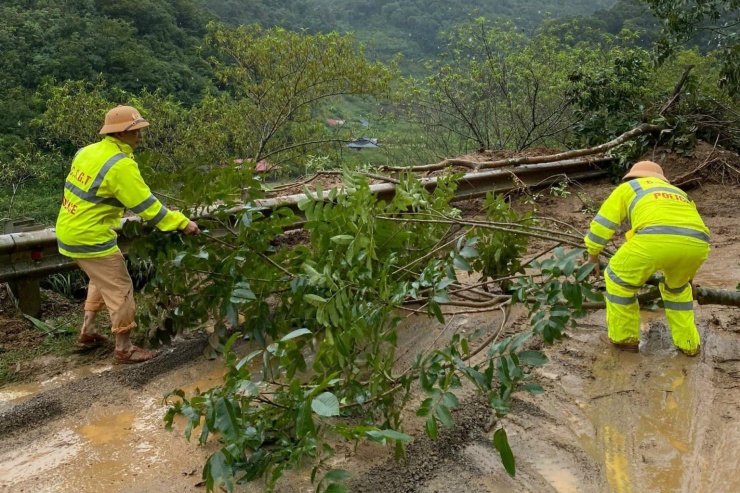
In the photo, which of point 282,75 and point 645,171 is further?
point 282,75

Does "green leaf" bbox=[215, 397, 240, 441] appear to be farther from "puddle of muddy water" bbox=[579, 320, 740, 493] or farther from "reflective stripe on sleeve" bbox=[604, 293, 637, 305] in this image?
"reflective stripe on sleeve" bbox=[604, 293, 637, 305]

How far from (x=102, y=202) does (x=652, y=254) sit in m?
3.56

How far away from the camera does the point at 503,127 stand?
675 inches

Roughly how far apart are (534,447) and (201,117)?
14.3 metres

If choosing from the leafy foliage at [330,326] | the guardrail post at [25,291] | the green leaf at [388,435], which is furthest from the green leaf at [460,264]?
the guardrail post at [25,291]

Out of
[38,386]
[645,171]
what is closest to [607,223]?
[645,171]

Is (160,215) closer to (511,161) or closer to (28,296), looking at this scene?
(28,296)

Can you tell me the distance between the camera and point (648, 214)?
4043mm

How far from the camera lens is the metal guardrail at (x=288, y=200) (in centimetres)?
461

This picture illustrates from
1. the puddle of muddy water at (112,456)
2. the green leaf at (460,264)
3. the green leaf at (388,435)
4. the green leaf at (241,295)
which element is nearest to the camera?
the green leaf at (388,435)

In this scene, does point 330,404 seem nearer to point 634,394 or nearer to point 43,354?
point 634,394

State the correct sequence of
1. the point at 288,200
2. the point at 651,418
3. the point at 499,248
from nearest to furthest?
1. the point at 651,418
2. the point at 499,248
3. the point at 288,200

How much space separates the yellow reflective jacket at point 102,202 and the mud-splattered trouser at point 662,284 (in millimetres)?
2803

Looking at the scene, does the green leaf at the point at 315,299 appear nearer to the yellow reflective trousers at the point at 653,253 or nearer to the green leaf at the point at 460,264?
the green leaf at the point at 460,264
